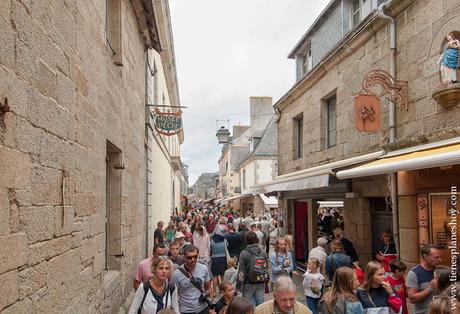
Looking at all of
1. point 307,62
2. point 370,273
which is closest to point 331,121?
point 307,62

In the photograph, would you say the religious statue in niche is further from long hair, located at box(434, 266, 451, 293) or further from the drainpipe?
long hair, located at box(434, 266, 451, 293)

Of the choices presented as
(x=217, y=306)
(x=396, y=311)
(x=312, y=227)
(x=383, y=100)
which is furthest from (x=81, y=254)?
(x=312, y=227)

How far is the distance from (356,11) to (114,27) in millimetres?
6502

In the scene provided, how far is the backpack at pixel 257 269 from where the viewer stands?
6143 millimetres

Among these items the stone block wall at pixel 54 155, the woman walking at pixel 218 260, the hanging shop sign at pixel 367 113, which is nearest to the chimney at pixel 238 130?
the woman walking at pixel 218 260

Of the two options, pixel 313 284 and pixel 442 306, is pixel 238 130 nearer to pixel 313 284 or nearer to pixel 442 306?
pixel 313 284

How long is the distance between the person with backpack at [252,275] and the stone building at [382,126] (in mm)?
2119

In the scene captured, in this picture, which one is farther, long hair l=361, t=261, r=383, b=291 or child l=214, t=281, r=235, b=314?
child l=214, t=281, r=235, b=314

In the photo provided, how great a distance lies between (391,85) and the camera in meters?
7.38

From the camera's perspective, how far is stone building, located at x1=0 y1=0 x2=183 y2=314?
8.04 feet

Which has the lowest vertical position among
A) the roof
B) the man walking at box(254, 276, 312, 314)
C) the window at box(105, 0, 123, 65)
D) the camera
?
the camera

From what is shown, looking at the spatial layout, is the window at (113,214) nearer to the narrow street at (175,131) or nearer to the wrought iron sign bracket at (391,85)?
the narrow street at (175,131)

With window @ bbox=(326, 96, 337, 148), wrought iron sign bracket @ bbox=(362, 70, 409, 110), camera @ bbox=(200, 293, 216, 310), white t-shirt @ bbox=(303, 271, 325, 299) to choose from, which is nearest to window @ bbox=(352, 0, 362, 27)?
window @ bbox=(326, 96, 337, 148)

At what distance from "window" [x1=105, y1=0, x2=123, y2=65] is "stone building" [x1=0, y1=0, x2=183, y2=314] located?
0.6 inches
